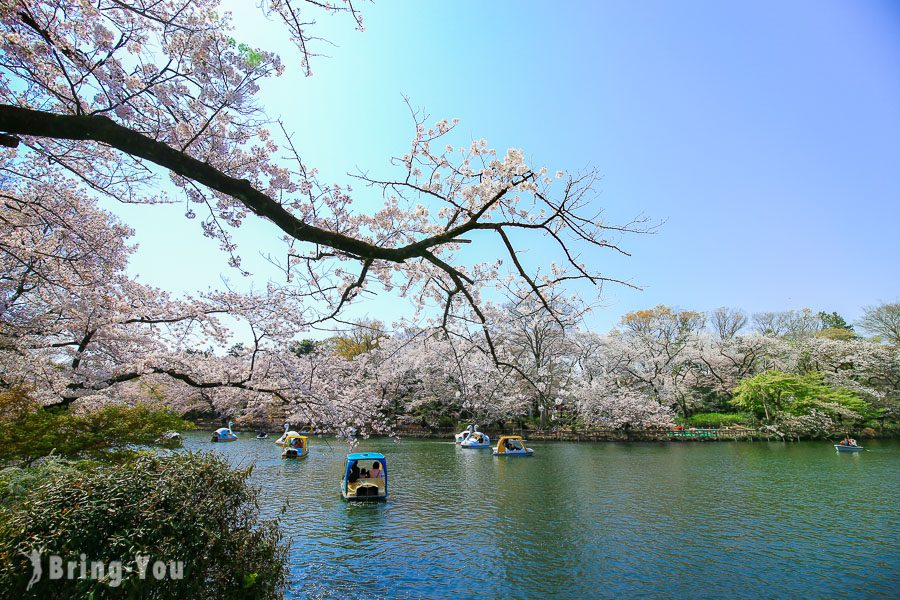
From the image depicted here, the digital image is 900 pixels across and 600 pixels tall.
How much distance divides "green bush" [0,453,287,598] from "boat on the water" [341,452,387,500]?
23.6ft

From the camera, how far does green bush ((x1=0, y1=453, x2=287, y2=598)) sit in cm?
301

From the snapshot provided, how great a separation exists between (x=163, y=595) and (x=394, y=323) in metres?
14.0

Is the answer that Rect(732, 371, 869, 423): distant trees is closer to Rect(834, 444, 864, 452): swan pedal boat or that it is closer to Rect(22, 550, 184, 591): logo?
Rect(834, 444, 864, 452): swan pedal boat

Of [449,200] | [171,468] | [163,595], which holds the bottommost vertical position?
[163,595]

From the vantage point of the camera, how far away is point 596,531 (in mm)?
9211

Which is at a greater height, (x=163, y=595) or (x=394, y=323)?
(x=394, y=323)

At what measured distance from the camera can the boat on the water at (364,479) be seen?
11.2 metres

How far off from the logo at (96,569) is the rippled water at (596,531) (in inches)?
143

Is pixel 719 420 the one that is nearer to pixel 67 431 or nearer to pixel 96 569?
pixel 67 431

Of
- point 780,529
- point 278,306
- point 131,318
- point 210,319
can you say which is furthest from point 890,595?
point 131,318

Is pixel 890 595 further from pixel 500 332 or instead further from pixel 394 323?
pixel 500 332

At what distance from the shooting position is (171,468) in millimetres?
3850

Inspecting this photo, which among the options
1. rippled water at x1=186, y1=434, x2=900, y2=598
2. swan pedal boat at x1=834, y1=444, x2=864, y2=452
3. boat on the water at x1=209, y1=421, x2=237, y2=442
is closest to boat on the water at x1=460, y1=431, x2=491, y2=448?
rippled water at x1=186, y1=434, x2=900, y2=598

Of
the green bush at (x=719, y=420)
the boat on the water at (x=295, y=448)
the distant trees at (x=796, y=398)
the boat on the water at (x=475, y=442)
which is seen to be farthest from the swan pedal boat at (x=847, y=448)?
the boat on the water at (x=295, y=448)
